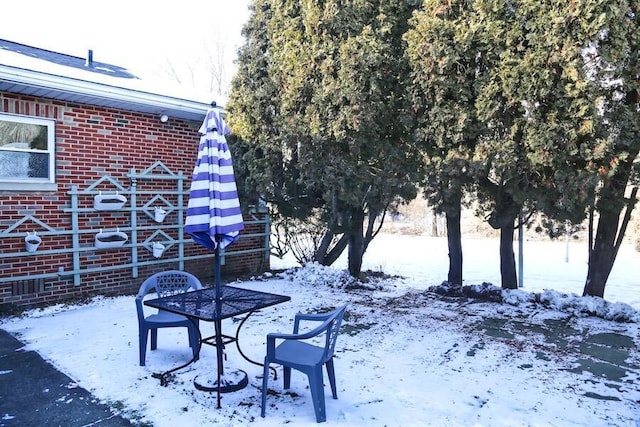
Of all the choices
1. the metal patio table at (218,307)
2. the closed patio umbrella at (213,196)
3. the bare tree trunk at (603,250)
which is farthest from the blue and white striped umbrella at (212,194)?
the bare tree trunk at (603,250)

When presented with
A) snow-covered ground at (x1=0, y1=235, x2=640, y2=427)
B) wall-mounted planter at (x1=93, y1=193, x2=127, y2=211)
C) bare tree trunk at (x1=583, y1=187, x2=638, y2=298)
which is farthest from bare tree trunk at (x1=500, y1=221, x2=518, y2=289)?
wall-mounted planter at (x1=93, y1=193, x2=127, y2=211)

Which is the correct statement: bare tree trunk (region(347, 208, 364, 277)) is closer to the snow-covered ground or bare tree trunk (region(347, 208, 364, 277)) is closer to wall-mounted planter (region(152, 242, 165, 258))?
the snow-covered ground

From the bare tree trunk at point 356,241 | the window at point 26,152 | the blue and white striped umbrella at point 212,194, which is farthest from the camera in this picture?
the bare tree trunk at point 356,241

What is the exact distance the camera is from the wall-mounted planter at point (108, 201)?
663 centimetres

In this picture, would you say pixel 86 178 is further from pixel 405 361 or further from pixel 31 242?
pixel 405 361

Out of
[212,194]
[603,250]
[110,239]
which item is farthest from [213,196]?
[603,250]

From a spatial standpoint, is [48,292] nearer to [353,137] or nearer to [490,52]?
[353,137]

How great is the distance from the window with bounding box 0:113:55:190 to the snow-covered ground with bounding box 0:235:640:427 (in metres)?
1.72

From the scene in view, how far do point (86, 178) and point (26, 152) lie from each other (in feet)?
2.65

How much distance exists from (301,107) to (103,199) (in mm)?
3205

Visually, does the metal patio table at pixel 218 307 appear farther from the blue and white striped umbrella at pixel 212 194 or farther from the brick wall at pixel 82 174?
the brick wall at pixel 82 174

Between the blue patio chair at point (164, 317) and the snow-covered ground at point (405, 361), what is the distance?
6.7 inches

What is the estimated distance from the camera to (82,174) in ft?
21.5

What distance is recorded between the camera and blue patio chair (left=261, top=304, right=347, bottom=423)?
119 inches
